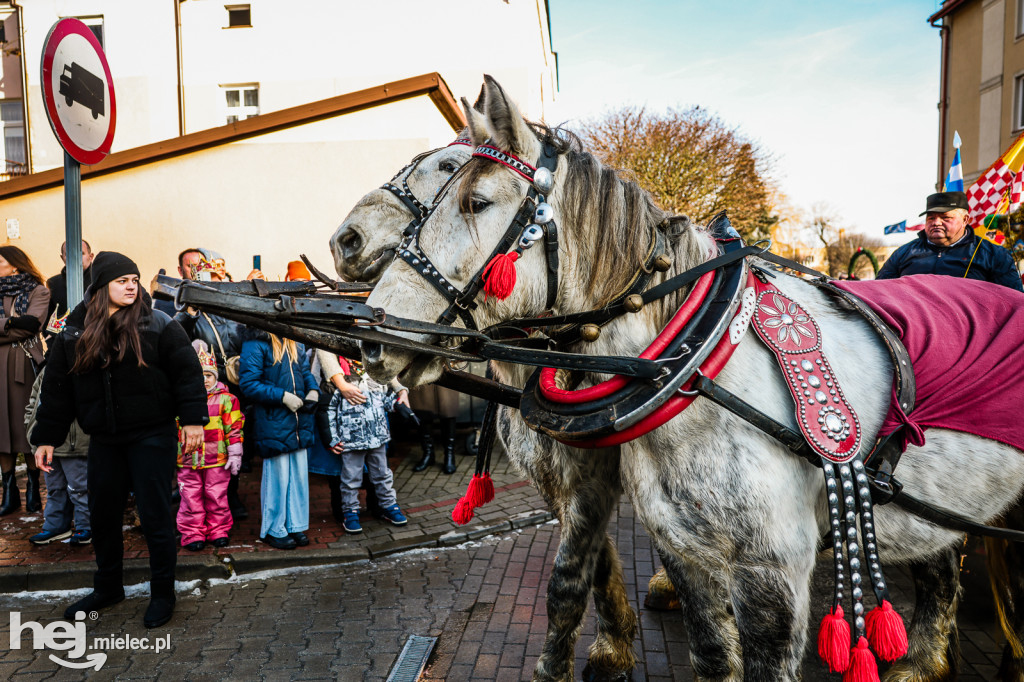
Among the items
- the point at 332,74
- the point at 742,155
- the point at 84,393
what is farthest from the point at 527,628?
the point at 742,155

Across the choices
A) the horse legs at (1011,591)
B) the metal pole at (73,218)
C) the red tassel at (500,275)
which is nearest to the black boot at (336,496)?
the metal pole at (73,218)

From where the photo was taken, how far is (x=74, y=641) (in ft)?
11.5

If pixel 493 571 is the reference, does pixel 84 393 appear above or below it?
above

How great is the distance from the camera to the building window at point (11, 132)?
14.7m

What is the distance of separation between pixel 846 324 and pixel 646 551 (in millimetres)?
3064

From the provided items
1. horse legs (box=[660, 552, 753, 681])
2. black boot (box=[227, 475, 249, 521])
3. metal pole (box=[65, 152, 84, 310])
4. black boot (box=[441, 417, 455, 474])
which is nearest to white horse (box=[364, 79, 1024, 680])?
horse legs (box=[660, 552, 753, 681])

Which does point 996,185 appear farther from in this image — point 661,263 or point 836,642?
point 836,642

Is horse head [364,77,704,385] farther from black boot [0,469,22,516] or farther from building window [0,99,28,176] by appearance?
building window [0,99,28,176]

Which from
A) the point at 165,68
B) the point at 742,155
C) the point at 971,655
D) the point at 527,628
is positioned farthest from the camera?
the point at 742,155

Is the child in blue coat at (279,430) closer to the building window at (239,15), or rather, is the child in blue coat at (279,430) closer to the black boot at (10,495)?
the black boot at (10,495)

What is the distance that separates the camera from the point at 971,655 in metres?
3.27

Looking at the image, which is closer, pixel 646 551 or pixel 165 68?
pixel 646 551

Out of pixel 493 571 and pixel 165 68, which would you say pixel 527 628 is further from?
pixel 165 68

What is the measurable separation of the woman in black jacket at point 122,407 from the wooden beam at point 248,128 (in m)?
5.23
